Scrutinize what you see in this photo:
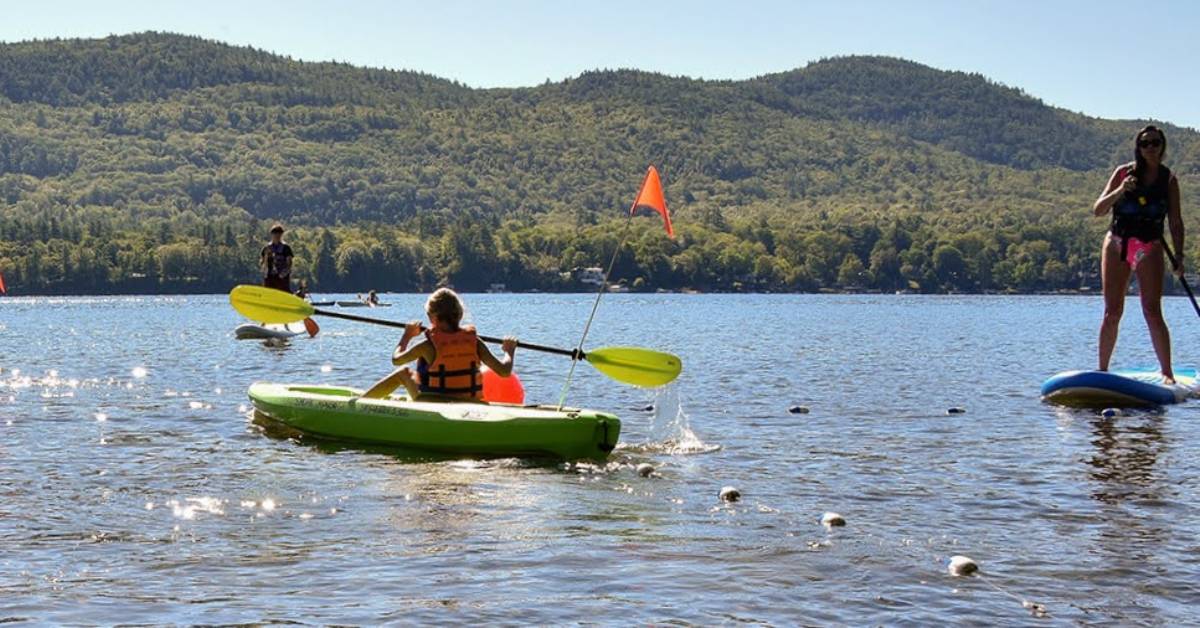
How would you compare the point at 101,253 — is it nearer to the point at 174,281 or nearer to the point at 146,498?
the point at 174,281

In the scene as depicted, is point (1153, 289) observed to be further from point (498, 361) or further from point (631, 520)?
point (631, 520)

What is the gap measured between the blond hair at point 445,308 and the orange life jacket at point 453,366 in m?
0.15

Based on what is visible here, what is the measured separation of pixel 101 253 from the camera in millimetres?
158750

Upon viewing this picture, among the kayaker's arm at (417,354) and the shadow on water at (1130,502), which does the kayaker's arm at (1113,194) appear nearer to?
the shadow on water at (1130,502)

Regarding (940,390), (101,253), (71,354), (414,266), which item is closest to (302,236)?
(414,266)

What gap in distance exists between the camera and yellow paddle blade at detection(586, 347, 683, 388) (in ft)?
A: 51.5

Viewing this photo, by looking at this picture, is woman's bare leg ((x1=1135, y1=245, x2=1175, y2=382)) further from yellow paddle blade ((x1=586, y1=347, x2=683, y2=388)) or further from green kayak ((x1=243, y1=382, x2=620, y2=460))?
green kayak ((x1=243, y1=382, x2=620, y2=460))

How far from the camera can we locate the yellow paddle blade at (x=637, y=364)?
15.7 meters

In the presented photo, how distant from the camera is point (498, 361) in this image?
49.3ft

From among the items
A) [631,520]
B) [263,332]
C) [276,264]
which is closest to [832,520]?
[631,520]

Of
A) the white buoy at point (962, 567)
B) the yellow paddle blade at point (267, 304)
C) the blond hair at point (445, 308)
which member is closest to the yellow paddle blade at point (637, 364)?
the blond hair at point (445, 308)

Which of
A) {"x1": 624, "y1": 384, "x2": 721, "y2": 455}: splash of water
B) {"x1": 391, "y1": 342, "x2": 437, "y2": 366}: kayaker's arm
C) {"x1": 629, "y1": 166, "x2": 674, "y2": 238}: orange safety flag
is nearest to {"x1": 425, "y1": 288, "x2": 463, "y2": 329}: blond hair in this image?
{"x1": 391, "y1": 342, "x2": 437, "y2": 366}: kayaker's arm

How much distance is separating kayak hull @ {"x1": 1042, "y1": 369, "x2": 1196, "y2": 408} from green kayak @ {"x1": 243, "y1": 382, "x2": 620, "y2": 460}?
7.84 meters

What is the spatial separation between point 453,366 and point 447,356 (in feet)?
0.42
